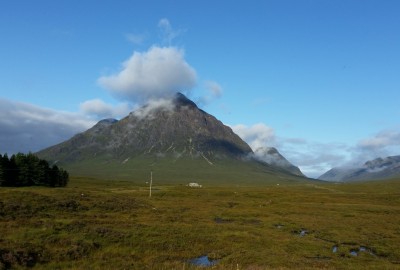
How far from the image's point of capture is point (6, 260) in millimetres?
28969

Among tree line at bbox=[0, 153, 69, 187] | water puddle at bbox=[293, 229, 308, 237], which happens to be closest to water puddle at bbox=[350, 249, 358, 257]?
→ water puddle at bbox=[293, 229, 308, 237]

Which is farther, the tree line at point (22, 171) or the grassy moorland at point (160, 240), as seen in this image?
the tree line at point (22, 171)

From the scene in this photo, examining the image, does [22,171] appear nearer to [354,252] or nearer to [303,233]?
[303,233]

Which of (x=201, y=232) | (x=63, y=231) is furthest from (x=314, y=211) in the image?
(x=63, y=231)

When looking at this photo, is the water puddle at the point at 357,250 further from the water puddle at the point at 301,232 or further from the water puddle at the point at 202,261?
the water puddle at the point at 202,261

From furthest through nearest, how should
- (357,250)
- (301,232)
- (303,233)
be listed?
(301,232)
(303,233)
(357,250)

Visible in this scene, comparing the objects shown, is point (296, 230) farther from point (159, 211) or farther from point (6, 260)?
point (6, 260)

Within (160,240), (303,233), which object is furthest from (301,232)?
(160,240)

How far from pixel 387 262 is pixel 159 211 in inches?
1598

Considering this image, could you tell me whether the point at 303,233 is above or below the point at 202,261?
above

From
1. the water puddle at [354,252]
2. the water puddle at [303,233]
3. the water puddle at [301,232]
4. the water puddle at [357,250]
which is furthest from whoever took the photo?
the water puddle at [301,232]

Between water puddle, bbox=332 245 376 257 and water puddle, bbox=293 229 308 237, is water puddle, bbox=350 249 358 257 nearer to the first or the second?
water puddle, bbox=332 245 376 257

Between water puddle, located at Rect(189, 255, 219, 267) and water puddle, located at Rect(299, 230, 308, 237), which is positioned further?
water puddle, located at Rect(299, 230, 308, 237)

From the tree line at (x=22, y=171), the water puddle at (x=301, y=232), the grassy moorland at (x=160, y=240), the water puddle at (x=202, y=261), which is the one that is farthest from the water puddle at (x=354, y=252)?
the tree line at (x=22, y=171)
